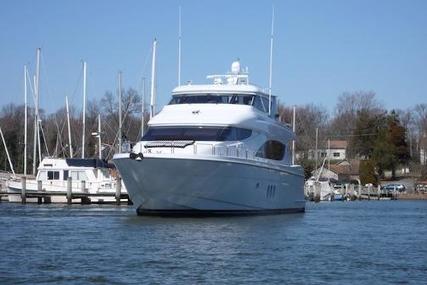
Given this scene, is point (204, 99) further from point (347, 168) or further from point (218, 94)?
point (347, 168)

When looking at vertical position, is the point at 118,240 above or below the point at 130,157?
below

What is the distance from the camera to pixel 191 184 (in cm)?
3666

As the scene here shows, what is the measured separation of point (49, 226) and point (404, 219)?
20019 millimetres

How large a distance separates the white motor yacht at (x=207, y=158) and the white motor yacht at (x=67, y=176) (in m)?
17.5

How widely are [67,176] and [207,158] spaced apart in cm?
2498

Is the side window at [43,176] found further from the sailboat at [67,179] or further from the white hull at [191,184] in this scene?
the white hull at [191,184]

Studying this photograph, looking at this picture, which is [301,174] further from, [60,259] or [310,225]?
[60,259]

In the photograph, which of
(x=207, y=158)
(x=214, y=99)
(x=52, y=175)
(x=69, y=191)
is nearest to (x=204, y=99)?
(x=214, y=99)

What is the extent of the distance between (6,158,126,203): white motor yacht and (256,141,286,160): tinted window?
50.8 feet

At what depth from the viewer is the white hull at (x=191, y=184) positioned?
36.1 m

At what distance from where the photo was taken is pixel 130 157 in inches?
1436

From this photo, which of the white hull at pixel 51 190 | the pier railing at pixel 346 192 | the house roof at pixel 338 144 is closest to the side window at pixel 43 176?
the white hull at pixel 51 190

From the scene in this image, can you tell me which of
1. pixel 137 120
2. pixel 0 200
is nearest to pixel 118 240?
pixel 0 200

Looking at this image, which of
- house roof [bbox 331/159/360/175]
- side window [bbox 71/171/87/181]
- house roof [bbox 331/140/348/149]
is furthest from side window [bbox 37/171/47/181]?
house roof [bbox 331/140/348/149]
